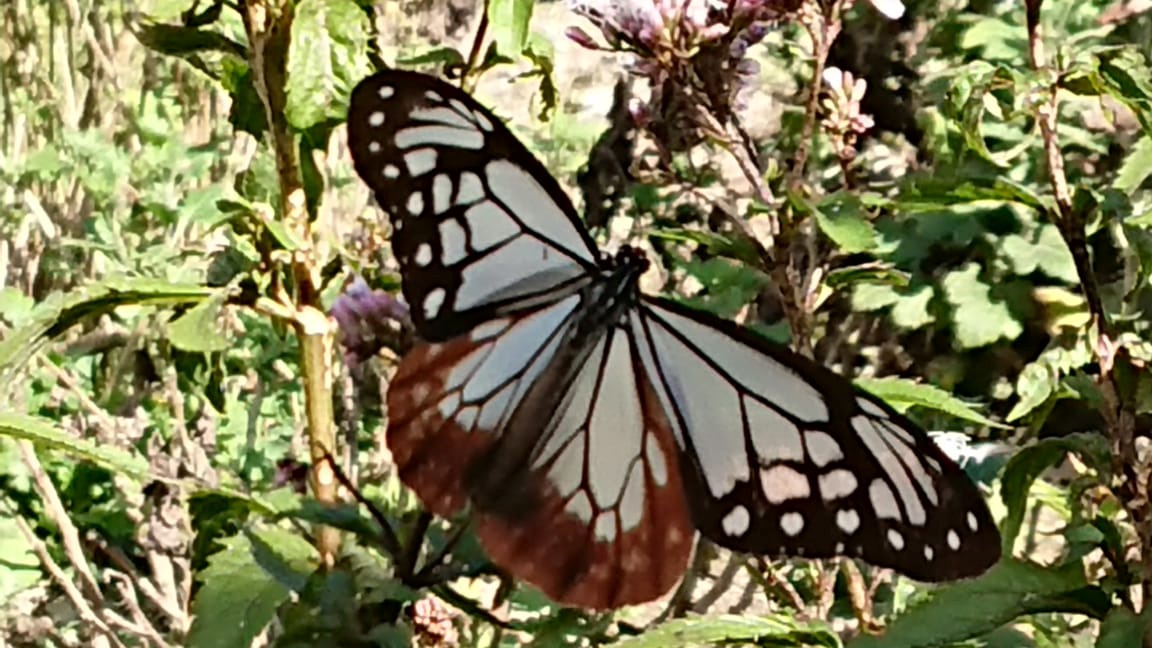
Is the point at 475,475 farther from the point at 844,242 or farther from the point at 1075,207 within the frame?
the point at 1075,207

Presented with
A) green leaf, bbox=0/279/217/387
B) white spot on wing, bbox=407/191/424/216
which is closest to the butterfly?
white spot on wing, bbox=407/191/424/216

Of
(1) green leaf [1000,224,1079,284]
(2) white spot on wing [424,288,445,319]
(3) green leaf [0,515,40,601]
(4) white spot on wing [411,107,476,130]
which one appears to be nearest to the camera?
(4) white spot on wing [411,107,476,130]

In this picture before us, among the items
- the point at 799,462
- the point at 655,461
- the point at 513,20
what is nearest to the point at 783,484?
the point at 799,462

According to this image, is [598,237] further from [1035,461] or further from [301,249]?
[1035,461]

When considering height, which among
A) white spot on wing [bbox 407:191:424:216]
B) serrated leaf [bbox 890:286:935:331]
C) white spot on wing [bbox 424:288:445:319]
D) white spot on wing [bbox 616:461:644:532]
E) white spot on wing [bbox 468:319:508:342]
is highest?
white spot on wing [bbox 407:191:424:216]

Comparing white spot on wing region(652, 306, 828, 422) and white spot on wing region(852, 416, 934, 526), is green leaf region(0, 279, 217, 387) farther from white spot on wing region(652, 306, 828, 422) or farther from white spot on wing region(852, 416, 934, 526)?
white spot on wing region(852, 416, 934, 526)

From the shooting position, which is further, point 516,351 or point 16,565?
point 16,565
